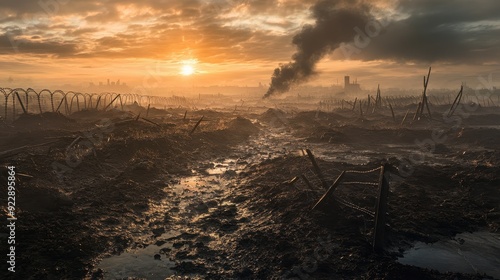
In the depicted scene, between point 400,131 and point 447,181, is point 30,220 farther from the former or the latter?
point 400,131

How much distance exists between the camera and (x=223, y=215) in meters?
8.62

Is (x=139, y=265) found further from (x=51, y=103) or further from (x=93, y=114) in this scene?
(x=51, y=103)

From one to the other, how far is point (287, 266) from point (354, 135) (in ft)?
64.5

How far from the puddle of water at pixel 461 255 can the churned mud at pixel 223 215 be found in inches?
2.0

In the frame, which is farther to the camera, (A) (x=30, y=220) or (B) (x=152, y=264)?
(A) (x=30, y=220)

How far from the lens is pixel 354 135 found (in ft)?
77.4

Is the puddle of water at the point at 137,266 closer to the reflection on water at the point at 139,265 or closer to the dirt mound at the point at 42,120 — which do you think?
the reflection on water at the point at 139,265

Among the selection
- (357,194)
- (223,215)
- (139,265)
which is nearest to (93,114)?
(223,215)

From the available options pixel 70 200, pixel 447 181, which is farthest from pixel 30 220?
pixel 447 181

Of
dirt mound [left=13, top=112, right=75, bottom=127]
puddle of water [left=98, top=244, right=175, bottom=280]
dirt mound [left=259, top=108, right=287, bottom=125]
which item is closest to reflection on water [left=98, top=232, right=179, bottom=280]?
puddle of water [left=98, top=244, right=175, bottom=280]

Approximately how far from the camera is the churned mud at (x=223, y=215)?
575 centimetres

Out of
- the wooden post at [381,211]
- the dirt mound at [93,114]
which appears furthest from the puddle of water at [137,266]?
the dirt mound at [93,114]

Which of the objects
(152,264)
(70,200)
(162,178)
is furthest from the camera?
(162,178)

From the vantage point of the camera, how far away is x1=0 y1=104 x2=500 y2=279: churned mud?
5.75 m
